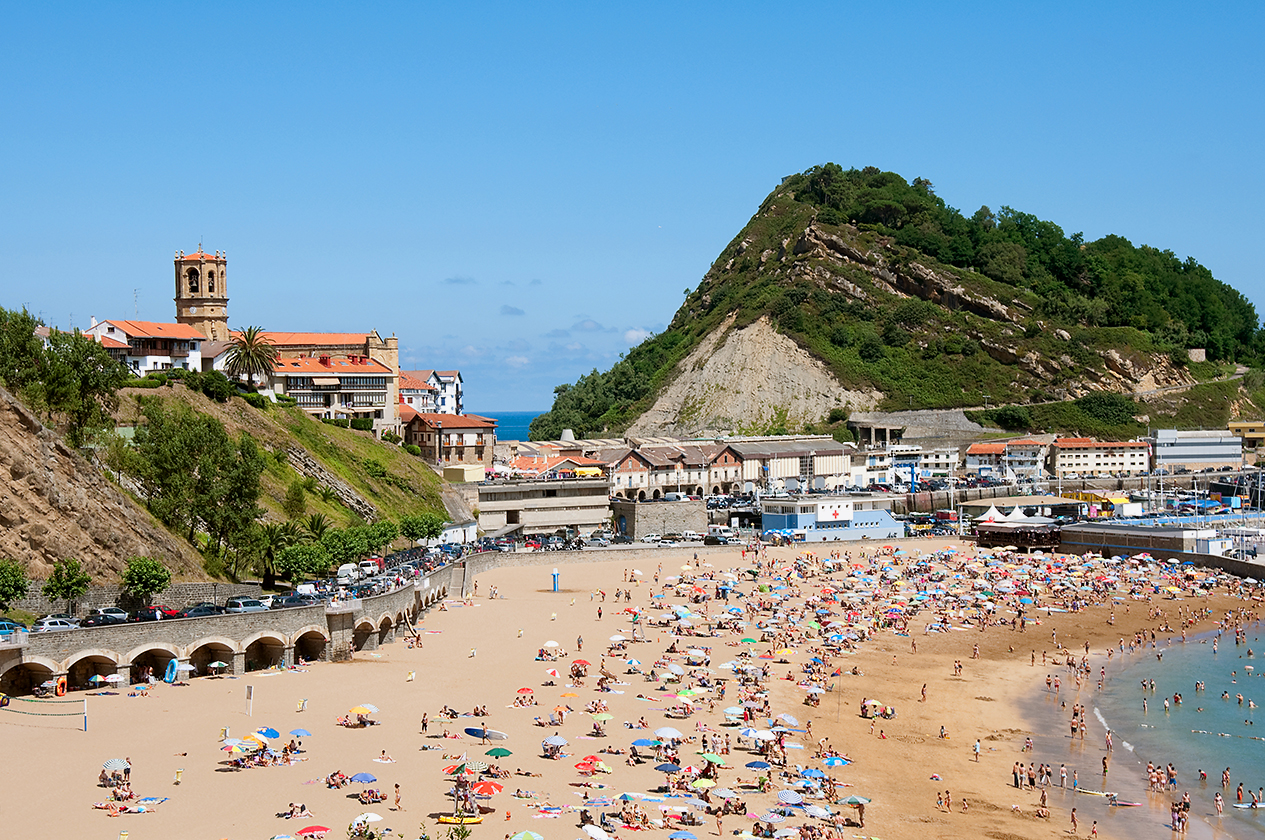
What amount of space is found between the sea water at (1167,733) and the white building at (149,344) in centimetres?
4474

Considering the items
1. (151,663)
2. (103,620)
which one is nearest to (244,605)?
(151,663)

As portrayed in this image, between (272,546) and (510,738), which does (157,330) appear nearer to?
(272,546)

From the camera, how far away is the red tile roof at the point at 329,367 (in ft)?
230

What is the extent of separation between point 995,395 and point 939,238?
83.0ft

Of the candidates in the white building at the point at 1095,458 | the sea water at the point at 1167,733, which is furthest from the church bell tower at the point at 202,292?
the white building at the point at 1095,458

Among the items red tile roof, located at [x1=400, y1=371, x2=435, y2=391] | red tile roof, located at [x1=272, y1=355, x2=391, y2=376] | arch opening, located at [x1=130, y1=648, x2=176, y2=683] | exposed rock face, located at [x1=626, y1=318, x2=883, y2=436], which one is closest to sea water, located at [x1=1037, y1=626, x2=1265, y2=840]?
arch opening, located at [x1=130, y1=648, x2=176, y2=683]

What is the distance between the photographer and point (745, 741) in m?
30.8

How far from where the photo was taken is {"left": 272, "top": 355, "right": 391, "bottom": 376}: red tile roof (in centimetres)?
7006

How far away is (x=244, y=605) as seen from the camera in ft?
115

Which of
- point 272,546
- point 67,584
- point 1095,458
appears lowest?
point 67,584

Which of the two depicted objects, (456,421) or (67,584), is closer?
(67,584)

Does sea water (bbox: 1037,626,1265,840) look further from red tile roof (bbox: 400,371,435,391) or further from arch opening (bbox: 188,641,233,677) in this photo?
red tile roof (bbox: 400,371,435,391)

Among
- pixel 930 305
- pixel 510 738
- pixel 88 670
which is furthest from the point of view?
pixel 930 305

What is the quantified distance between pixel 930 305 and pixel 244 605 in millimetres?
102330
